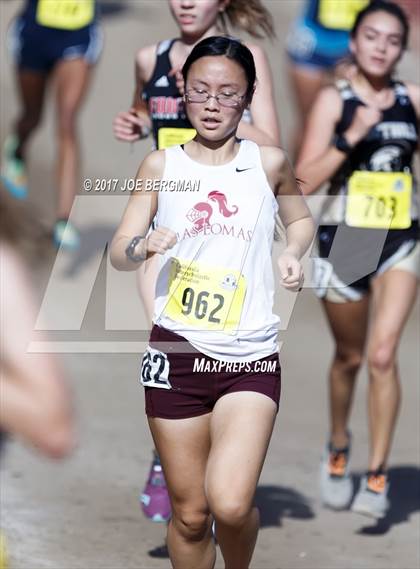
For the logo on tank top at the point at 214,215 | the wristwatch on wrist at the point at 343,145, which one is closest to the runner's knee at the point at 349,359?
the wristwatch on wrist at the point at 343,145

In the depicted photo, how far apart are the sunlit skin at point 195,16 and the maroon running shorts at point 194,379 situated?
4.60ft

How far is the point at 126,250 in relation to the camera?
4160 millimetres

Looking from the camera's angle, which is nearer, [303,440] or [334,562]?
[334,562]

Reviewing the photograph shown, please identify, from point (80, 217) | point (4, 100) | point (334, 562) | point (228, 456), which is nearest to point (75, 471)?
point (334, 562)

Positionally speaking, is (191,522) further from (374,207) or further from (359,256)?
(374,207)

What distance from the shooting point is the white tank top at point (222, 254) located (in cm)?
420

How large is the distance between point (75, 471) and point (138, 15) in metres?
11.8

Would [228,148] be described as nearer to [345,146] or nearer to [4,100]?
[345,146]

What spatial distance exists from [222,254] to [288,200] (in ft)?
0.97

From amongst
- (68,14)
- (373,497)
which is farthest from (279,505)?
(68,14)

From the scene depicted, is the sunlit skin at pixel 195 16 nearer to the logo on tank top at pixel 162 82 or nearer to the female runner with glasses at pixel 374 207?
the logo on tank top at pixel 162 82

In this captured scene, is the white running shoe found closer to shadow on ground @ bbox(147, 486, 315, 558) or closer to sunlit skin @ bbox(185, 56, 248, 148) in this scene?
shadow on ground @ bbox(147, 486, 315, 558)

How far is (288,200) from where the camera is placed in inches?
171

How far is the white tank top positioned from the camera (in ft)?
13.8
